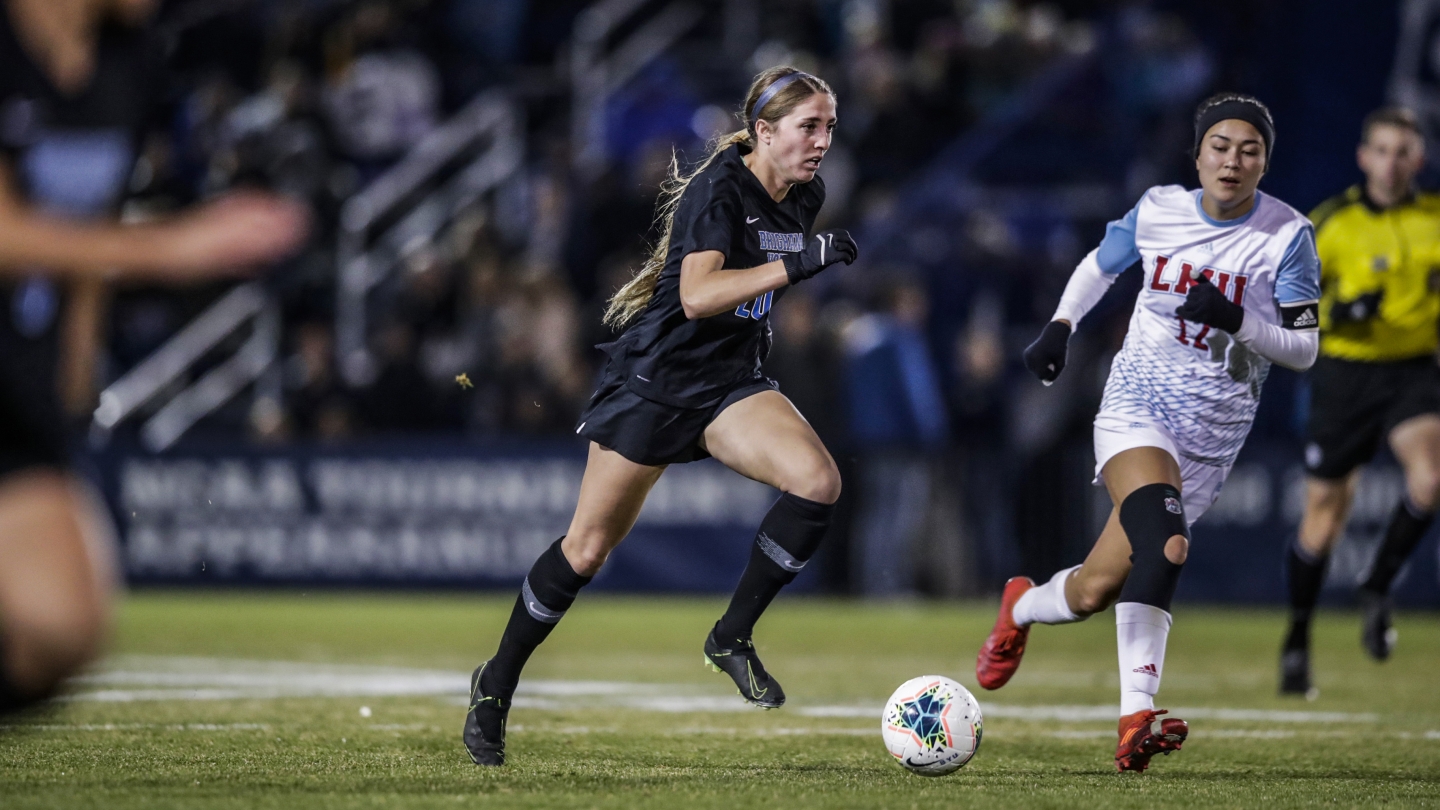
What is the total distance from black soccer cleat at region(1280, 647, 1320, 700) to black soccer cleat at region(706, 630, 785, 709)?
3733 millimetres

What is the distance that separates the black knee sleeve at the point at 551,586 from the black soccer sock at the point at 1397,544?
508 centimetres

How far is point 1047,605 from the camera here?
285 inches

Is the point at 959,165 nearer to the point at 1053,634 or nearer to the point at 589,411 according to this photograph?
the point at 1053,634

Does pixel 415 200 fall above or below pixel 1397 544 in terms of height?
above

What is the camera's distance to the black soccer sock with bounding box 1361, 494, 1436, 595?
9656 mm

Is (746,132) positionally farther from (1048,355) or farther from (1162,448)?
(1162,448)

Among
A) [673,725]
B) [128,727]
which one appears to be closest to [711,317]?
[673,725]

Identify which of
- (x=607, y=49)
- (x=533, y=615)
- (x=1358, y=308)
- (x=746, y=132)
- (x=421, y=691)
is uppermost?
(x=607, y=49)

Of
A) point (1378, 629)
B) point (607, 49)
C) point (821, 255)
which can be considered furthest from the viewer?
point (607, 49)

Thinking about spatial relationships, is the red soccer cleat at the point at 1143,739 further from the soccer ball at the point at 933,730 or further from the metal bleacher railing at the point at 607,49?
the metal bleacher railing at the point at 607,49

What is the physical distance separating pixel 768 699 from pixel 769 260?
1.52 meters

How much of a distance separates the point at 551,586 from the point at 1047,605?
203 centimetres

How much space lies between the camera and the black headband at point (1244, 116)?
21.2ft

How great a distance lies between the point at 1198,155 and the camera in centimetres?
664
